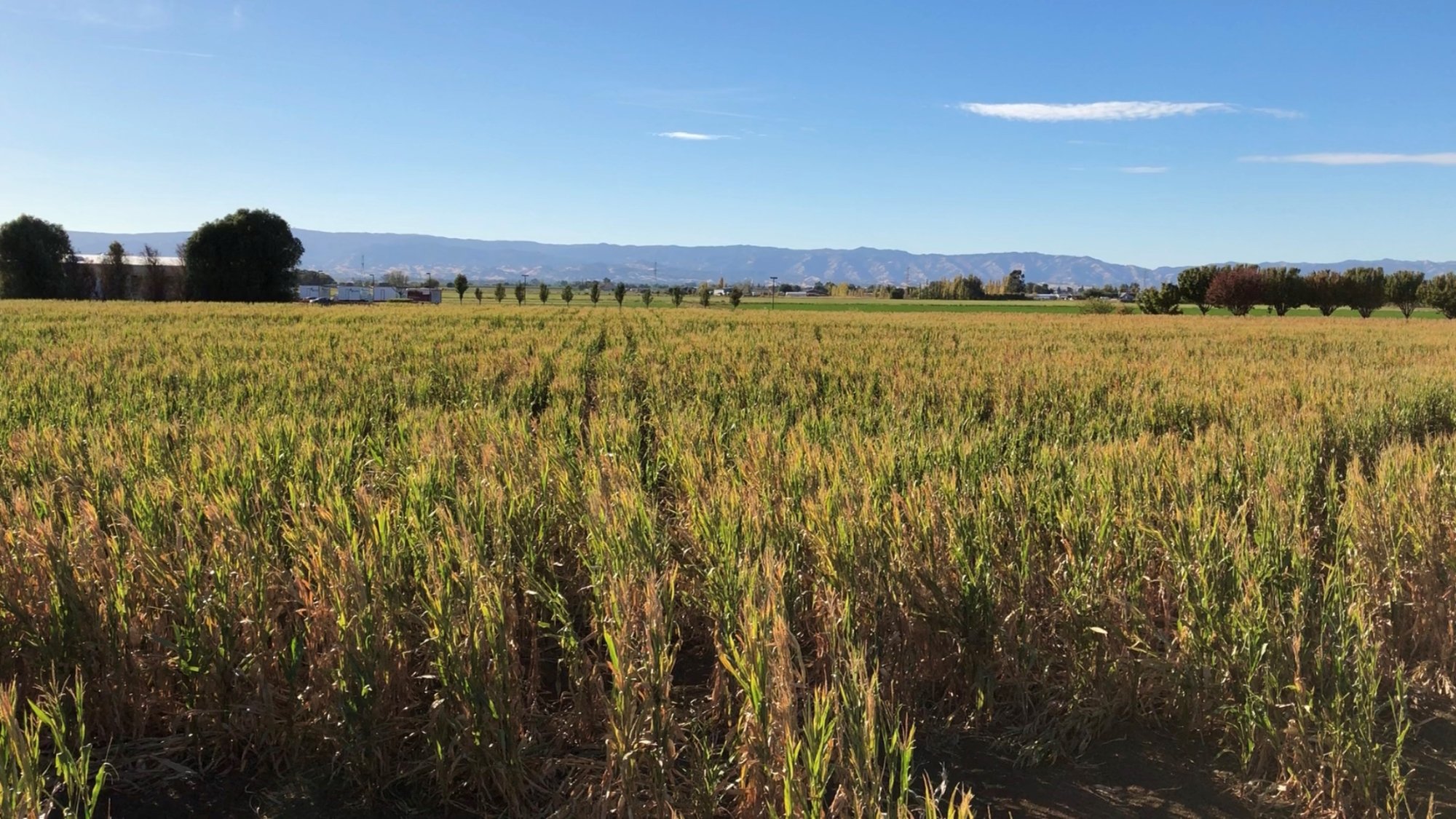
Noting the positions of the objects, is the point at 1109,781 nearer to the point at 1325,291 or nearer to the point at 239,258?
the point at 239,258

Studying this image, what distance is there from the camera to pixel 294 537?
123 inches

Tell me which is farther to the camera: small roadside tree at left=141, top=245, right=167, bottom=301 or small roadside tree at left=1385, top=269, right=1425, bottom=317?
small roadside tree at left=1385, top=269, right=1425, bottom=317

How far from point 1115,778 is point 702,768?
148 centimetres

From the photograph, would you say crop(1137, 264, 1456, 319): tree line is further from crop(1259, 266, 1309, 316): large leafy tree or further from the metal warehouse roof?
the metal warehouse roof

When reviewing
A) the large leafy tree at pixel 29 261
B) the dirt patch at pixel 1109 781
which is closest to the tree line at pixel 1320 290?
the dirt patch at pixel 1109 781

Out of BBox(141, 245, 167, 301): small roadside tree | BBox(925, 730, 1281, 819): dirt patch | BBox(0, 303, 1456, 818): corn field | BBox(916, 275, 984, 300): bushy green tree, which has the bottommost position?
BBox(925, 730, 1281, 819): dirt patch

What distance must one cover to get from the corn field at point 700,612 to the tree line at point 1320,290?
72009 millimetres

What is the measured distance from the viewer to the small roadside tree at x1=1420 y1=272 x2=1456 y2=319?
211ft

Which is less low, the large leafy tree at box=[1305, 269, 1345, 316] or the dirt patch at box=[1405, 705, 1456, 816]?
the large leafy tree at box=[1305, 269, 1345, 316]

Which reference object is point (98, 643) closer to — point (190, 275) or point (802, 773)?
point (802, 773)

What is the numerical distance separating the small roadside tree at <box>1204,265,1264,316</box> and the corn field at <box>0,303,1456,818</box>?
72721 mm

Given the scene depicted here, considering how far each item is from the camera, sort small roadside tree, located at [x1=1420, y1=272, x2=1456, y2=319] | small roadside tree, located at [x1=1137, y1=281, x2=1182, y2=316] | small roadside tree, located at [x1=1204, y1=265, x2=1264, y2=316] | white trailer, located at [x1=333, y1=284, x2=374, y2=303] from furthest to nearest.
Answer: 1. white trailer, located at [x1=333, y1=284, x2=374, y2=303]
2. small roadside tree, located at [x1=1137, y1=281, x2=1182, y2=316]
3. small roadside tree, located at [x1=1204, y1=265, x2=1264, y2=316]
4. small roadside tree, located at [x1=1420, y1=272, x2=1456, y2=319]

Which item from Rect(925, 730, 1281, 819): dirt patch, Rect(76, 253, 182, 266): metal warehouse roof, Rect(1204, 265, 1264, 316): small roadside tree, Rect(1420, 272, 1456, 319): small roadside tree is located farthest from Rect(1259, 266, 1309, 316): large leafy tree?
Rect(76, 253, 182, 266): metal warehouse roof

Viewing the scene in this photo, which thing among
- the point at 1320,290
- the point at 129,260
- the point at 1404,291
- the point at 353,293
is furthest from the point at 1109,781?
the point at 353,293
